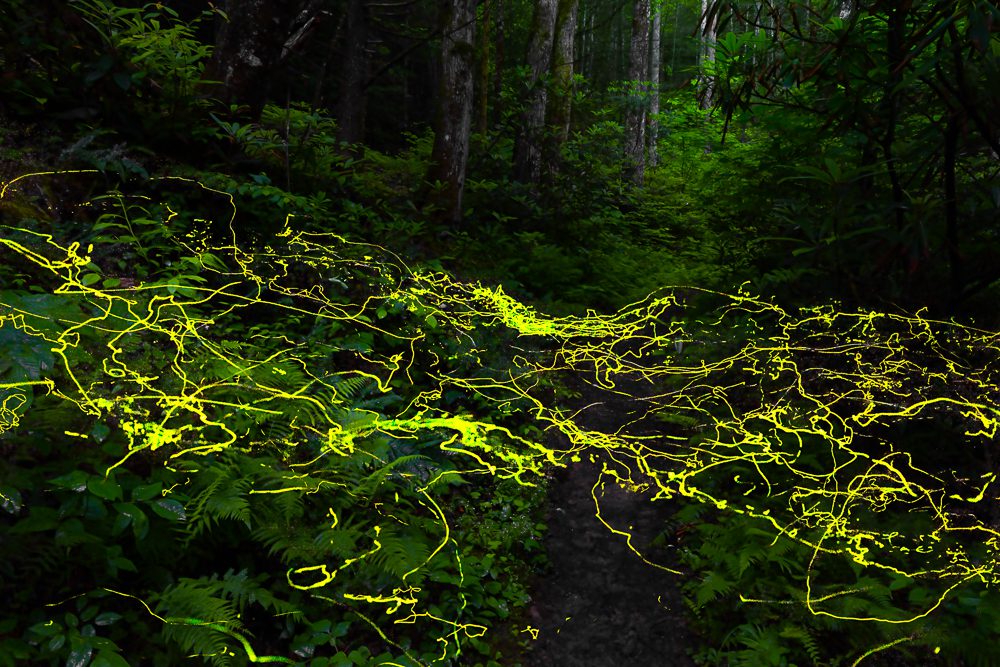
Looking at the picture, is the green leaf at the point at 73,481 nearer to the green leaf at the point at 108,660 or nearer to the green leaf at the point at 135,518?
the green leaf at the point at 135,518

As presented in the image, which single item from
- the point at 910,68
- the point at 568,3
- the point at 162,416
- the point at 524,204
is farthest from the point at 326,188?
the point at 568,3

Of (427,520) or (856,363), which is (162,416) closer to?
(427,520)

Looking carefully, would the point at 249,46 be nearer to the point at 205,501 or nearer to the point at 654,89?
the point at 205,501

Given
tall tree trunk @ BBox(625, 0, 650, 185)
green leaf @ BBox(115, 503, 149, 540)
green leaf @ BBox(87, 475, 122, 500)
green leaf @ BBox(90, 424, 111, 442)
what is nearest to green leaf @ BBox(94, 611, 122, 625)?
green leaf @ BBox(115, 503, 149, 540)

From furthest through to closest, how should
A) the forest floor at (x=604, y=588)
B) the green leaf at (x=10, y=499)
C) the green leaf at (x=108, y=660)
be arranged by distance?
the forest floor at (x=604, y=588)
the green leaf at (x=10, y=499)
the green leaf at (x=108, y=660)

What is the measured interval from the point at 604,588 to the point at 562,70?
9.29m

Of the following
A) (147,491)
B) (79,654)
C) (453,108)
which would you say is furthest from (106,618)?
(453,108)

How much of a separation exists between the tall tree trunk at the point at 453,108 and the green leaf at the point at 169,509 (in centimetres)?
542

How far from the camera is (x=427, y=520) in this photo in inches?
117

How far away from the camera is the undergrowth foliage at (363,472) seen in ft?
6.34

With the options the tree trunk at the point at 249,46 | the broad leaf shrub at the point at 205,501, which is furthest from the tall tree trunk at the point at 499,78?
the broad leaf shrub at the point at 205,501

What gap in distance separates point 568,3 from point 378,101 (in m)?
6.23

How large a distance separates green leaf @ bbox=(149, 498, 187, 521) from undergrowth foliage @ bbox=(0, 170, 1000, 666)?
0.04 feet

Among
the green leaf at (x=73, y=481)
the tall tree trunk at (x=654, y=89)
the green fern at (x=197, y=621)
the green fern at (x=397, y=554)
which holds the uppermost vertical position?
the tall tree trunk at (x=654, y=89)
